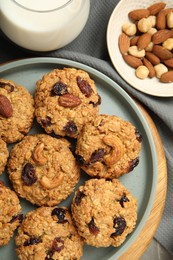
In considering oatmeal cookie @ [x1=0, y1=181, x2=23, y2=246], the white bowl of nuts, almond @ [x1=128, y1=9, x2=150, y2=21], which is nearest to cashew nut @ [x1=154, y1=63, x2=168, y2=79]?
the white bowl of nuts

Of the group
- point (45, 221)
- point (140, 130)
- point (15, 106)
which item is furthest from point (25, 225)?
point (140, 130)

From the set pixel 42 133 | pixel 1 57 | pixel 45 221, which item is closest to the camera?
pixel 45 221

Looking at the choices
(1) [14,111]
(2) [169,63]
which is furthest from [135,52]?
(1) [14,111]

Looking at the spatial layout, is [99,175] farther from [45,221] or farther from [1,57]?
[1,57]

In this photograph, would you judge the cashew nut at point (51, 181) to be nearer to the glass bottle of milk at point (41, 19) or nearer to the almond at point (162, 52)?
the glass bottle of milk at point (41, 19)

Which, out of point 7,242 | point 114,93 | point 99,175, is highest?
point 114,93

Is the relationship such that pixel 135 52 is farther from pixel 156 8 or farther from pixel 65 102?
pixel 65 102

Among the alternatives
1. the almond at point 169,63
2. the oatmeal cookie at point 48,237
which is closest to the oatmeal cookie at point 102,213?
the oatmeal cookie at point 48,237

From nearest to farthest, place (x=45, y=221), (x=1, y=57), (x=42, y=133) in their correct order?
(x=45, y=221) → (x=42, y=133) → (x=1, y=57)
